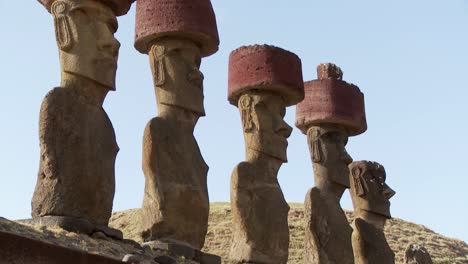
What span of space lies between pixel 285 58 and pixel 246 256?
2.64 m

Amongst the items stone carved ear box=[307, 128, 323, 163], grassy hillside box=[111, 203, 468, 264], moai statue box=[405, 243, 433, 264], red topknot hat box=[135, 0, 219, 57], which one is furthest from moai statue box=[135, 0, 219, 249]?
grassy hillside box=[111, 203, 468, 264]

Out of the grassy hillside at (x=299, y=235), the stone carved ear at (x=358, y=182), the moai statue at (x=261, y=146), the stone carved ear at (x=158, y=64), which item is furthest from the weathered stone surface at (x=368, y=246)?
the grassy hillside at (x=299, y=235)

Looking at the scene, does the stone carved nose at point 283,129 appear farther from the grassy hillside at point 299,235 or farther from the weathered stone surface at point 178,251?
the grassy hillside at point 299,235

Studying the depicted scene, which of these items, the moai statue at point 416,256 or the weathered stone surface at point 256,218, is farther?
the moai statue at point 416,256

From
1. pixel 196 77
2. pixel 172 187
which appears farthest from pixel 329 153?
pixel 172 187

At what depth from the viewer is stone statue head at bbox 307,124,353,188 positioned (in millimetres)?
12745

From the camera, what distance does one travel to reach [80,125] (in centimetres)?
855

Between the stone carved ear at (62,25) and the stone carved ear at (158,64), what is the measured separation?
1.43 meters

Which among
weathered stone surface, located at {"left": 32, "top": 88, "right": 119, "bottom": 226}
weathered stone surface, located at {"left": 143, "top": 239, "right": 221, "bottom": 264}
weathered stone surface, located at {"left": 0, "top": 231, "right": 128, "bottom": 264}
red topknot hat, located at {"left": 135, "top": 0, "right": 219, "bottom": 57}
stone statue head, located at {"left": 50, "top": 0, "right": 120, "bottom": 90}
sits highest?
red topknot hat, located at {"left": 135, "top": 0, "right": 219, "bottom": 57}

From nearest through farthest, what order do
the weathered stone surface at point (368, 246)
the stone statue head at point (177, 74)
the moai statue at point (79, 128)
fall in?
the moai statue at point (79, 128)
the stone statue head at point (177, 74)
the weathered stone surface at point (368, 246)

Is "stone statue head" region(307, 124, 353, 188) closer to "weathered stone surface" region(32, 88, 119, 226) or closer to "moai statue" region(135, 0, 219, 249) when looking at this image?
"moai statue" region(135, 0, 219, 249)

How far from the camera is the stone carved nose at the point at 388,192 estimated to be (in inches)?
548

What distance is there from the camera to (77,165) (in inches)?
331

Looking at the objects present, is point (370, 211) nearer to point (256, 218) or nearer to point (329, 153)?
point (329, 153)
